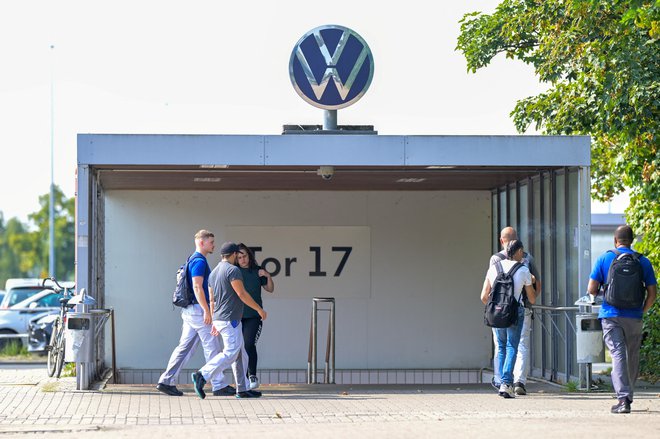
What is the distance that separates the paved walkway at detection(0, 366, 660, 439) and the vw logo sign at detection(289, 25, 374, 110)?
3573 millimetres

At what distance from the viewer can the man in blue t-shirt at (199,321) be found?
12.8 m

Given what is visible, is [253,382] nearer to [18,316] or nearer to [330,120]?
[330,120]

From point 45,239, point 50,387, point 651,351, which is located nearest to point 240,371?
point 50,387

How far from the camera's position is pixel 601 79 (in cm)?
1673

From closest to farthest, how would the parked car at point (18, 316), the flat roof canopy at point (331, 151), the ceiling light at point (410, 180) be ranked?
1. the flat roof canopy at point (331, 151)
2. the ceiling light at point (410, 180)
3. the parked car at point (18, 316)

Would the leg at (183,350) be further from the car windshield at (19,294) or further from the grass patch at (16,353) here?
the car windshield at (19,294)

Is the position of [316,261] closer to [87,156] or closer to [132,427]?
[87,156]

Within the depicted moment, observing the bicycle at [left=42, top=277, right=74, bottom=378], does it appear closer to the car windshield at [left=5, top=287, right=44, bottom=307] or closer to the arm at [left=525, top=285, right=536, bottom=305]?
the arm at [left=525, top=285, right=536, bottom=305]

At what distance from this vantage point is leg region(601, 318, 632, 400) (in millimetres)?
11471

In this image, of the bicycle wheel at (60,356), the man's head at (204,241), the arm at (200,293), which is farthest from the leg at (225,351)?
the bicycle wheel at (60,356)

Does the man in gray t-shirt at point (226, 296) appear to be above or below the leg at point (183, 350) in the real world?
above

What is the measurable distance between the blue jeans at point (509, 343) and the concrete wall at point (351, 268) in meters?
5.14

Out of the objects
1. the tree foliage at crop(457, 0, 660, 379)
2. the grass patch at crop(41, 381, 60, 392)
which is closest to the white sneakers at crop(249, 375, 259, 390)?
the grass patch at crop(41, 381, 60, 392)

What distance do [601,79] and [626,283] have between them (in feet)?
19.2
